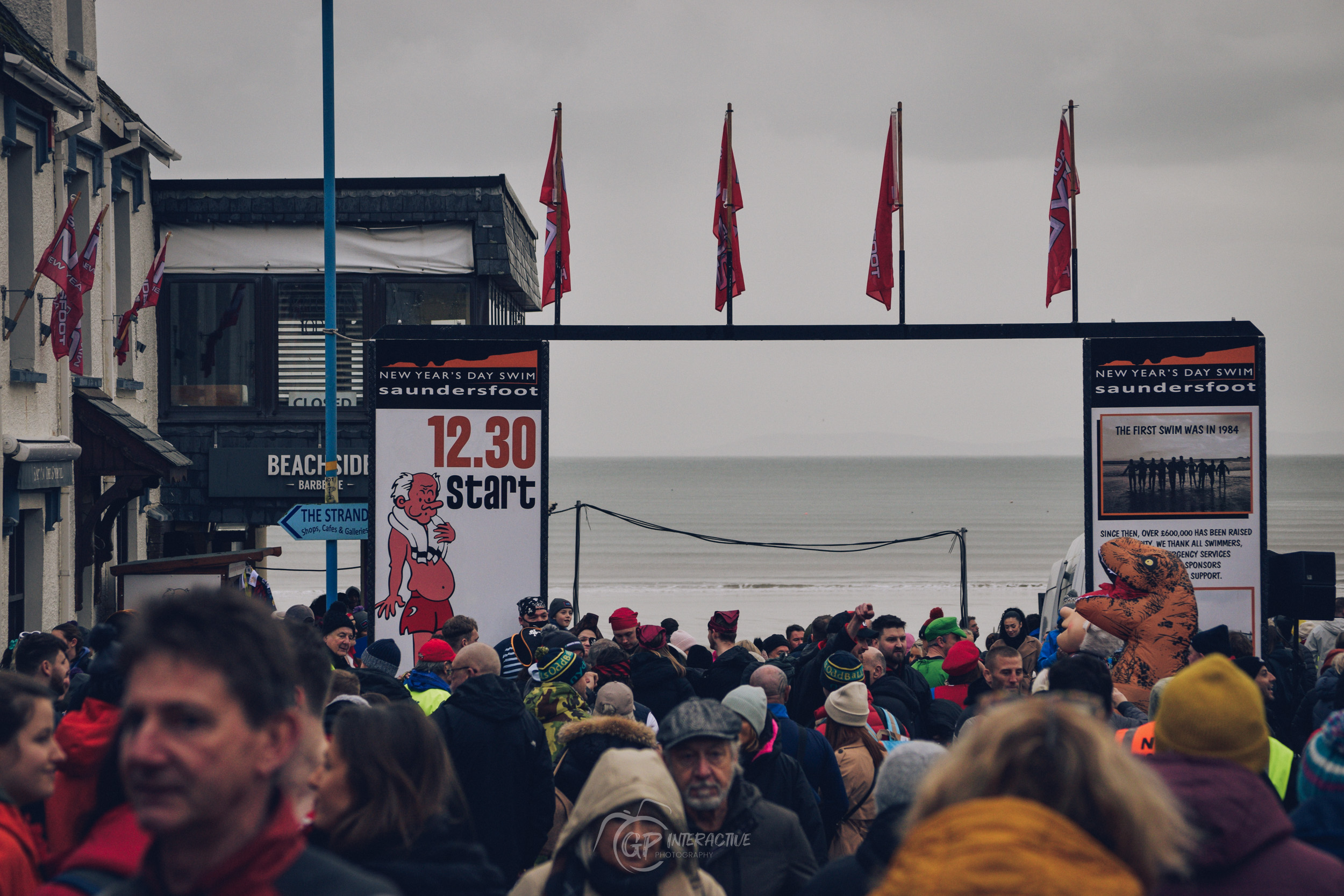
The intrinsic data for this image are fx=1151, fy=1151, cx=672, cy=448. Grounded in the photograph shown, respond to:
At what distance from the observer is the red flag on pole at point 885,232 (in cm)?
1263

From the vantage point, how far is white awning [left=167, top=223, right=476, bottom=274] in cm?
1836

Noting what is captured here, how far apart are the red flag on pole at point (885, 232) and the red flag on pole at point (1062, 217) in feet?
5.40

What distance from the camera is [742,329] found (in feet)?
37.6

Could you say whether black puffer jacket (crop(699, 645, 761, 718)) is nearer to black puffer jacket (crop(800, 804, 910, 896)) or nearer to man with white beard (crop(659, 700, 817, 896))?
man with white beard (crop(659, 700, 817, 896))

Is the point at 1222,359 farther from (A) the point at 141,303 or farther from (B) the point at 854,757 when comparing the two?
(A) the point at 141,303

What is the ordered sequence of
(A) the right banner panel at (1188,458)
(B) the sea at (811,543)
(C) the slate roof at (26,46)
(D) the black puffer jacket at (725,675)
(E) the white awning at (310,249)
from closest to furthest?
(D) the black puffer jacket at (725,675), (A) the right banner panel at (1188,458), (C) the slate roof at (26,46), (E) the white awning at (310,249), (B) the sea at (811,543)

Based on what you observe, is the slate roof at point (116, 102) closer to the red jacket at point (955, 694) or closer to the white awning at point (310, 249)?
the white awning at point (310, 249)

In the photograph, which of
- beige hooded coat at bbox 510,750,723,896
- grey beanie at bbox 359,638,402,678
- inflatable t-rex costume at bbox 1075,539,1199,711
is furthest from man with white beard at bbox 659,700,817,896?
inflatable t-rex costume at bbox 1075,539,1199,711

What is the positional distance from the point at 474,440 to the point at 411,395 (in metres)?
0.75

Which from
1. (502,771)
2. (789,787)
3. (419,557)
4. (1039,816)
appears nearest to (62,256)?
(419,557)

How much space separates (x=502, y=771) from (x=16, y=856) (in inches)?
99.8

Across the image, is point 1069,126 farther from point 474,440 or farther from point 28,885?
point 28,885

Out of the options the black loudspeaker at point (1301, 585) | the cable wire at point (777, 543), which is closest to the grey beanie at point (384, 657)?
the cable wire at point (777, 543)

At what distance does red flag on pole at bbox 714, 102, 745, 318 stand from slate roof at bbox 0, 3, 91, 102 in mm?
7624
